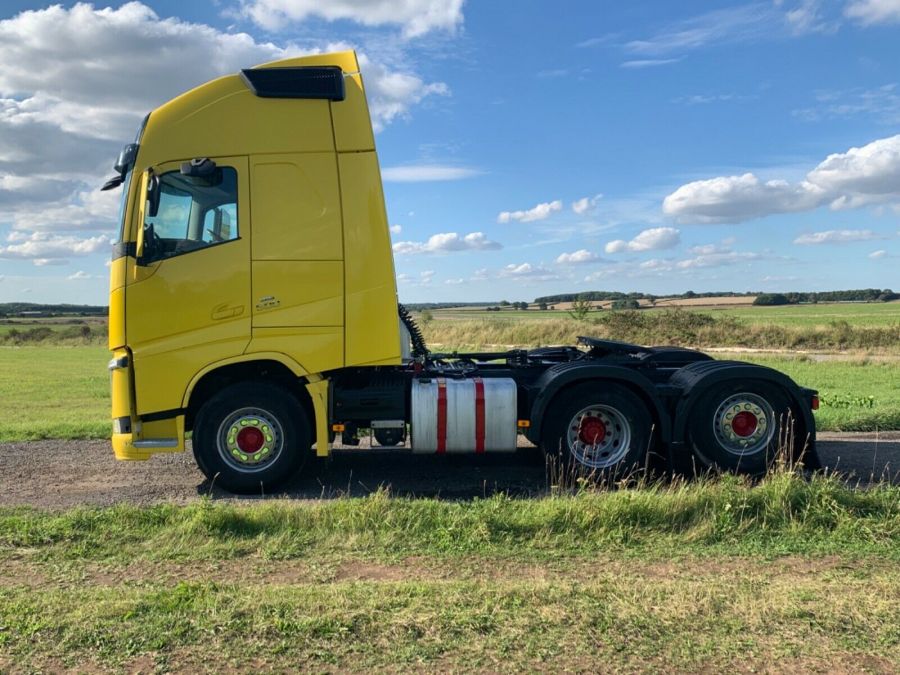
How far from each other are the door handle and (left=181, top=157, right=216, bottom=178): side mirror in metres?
1.20

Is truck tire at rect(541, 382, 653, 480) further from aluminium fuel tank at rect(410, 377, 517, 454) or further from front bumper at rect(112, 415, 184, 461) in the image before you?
front bumper at rect(112, 415, 184, 461)

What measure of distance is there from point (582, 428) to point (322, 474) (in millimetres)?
2890

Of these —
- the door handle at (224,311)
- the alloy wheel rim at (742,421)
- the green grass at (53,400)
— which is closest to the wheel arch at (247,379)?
the door handle at (224,311)

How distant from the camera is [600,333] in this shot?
35938 millimetres

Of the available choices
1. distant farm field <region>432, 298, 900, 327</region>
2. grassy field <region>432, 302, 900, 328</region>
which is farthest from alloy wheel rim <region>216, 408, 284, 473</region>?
grassy field <region>432, 302, 900, 328</region>

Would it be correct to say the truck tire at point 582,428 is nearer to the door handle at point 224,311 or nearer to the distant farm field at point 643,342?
the door handle at point 224,311

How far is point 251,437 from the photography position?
6664 mm

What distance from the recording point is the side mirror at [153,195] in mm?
6164

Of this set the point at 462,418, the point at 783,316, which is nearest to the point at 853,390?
the point at 462,418

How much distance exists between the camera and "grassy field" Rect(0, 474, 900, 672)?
3.16m

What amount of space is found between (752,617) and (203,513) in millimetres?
3744

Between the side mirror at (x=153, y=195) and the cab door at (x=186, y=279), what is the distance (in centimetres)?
2

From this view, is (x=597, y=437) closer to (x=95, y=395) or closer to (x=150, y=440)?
(x=150, y=440)

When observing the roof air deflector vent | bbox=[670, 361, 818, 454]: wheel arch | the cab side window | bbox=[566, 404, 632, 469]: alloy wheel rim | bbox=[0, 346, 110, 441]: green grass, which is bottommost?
bbox=[0, 346, 110, 441]: green grass
